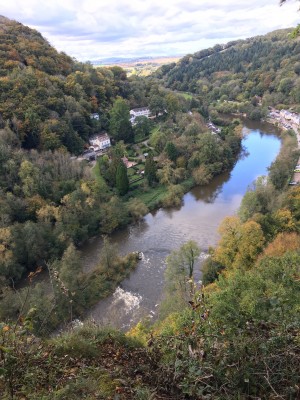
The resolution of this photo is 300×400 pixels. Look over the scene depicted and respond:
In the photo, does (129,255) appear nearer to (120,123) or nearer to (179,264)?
(179,264)

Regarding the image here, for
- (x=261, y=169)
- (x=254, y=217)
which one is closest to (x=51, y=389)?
(x=254, y=217)

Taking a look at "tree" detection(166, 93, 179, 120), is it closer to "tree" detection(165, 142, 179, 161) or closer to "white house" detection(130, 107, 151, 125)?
"white house" detection(130, 107, 151, 125)

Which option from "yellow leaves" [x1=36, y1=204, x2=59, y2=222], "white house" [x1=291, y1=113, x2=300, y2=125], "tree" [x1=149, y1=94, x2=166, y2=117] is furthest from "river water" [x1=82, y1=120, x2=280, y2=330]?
"white house" [x1=291, y1=113, x2=300, y2=125]

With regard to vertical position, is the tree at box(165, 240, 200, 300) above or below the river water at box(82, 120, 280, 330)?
above

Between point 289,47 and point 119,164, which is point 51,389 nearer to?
point 119,164

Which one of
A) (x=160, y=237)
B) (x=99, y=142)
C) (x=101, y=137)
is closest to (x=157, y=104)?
(x=101, y=137)

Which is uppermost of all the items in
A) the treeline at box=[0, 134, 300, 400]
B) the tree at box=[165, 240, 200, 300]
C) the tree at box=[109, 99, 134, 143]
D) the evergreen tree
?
the treeline at box=[0, 134, 300, 400]

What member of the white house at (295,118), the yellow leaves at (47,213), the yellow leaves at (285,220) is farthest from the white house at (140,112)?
the yellow leaves at (285,220)
